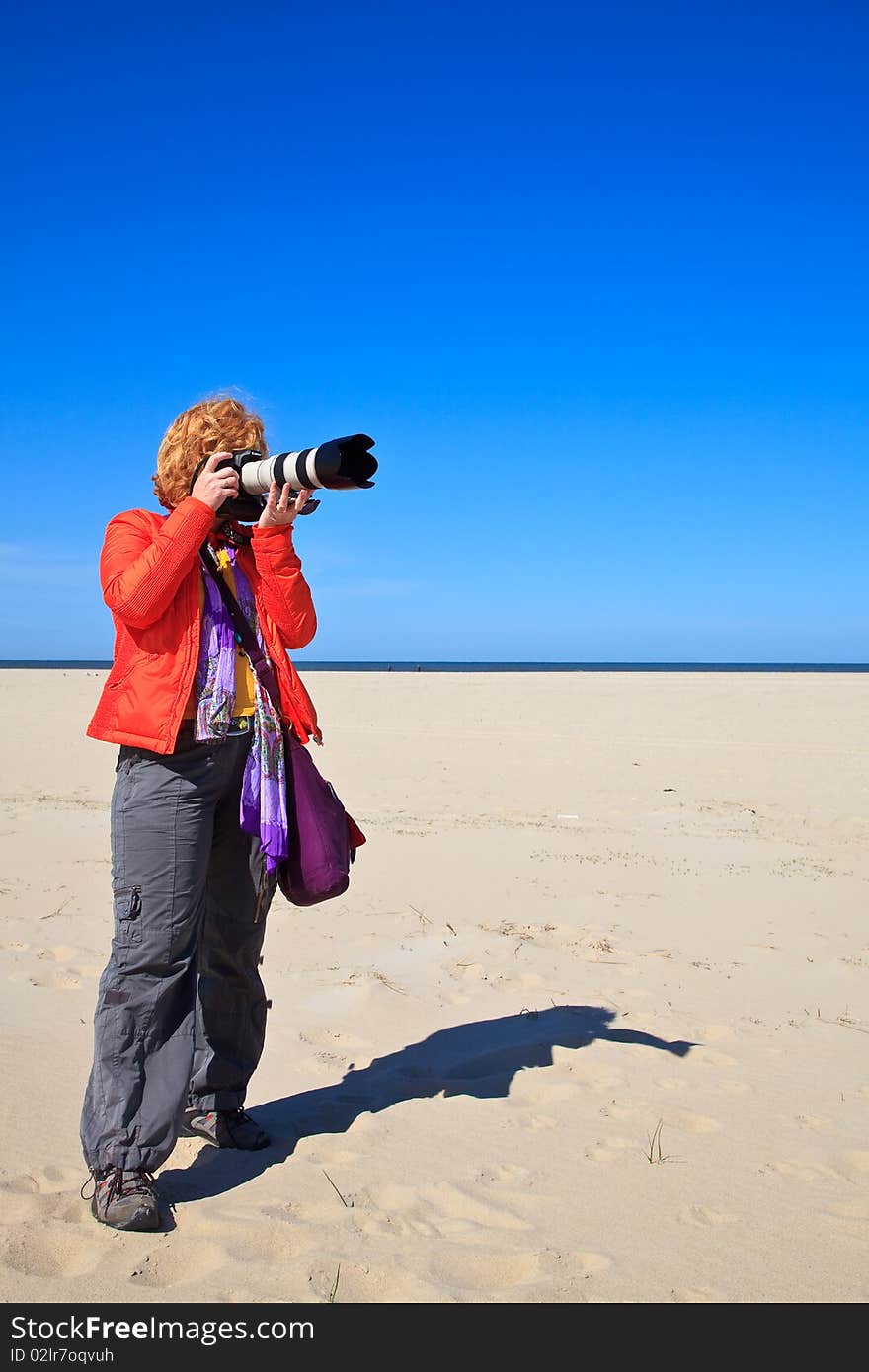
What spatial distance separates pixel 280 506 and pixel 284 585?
0.28 m

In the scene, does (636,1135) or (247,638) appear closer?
(247,638)

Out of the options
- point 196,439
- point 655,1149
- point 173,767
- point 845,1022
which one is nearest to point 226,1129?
point 173,767

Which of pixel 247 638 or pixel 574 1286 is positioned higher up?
pixel 247 638

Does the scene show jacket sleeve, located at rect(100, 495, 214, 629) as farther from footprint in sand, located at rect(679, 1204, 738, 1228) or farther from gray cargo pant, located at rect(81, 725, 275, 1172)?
footprint in sand, located at rect(679, 1204, 738, 1228)

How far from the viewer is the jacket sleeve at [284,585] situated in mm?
2979

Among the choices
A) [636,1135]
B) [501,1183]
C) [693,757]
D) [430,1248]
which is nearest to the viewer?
[430,1248]

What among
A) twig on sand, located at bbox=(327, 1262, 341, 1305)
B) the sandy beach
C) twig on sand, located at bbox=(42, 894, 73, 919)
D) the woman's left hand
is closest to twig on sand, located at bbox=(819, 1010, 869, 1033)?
the sandy beach

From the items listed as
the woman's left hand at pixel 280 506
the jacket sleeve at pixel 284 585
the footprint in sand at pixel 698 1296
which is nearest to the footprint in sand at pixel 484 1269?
the footprint in sand at pixel 698 1296

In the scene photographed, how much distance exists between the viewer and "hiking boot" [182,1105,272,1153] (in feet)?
10.4

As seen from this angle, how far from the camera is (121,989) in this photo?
2732 millimetres
